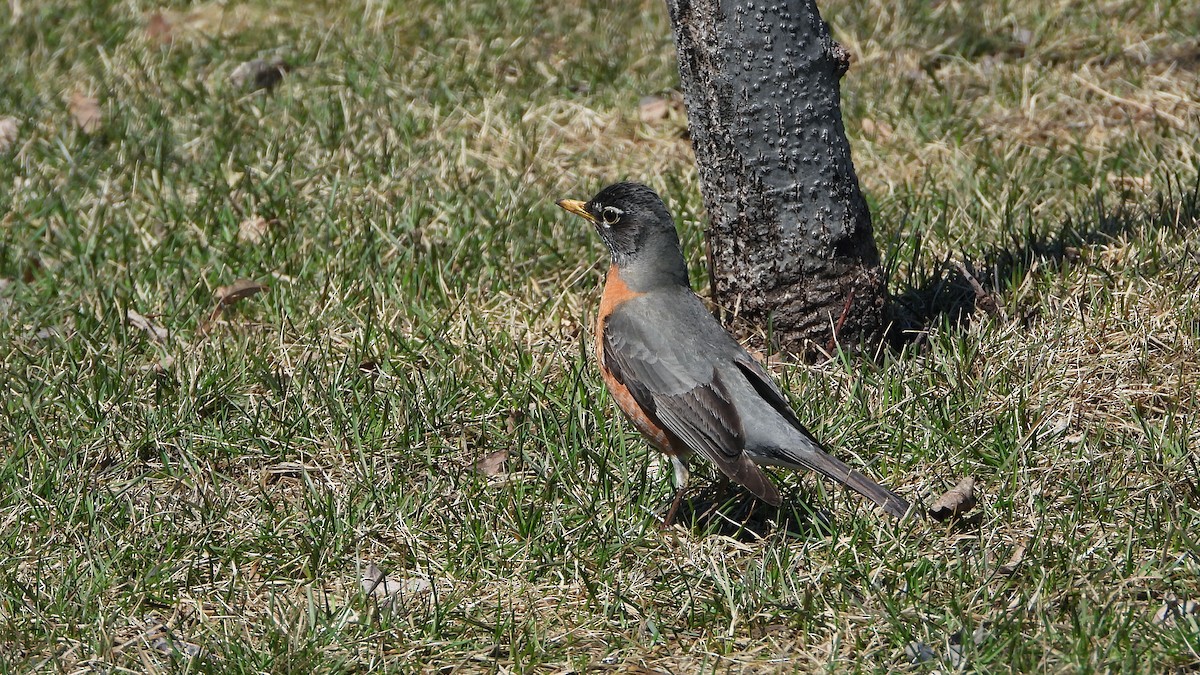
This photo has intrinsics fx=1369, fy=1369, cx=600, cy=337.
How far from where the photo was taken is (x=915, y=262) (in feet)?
17.9

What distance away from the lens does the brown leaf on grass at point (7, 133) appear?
23.1ft

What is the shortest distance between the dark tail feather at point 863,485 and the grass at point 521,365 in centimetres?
12

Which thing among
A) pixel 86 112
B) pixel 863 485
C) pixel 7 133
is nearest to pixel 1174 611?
pixel 863 485

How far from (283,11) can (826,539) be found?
5.41 m

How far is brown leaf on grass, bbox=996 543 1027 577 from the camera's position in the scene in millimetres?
3954

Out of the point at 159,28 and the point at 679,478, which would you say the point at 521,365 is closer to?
the point at 679,478

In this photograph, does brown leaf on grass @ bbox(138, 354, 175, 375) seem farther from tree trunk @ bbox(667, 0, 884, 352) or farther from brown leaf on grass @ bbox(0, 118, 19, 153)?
brown leaf on grass @ bbox(0, 118, 19, 153)

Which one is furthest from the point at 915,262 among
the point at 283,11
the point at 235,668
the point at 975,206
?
the point at 283,11

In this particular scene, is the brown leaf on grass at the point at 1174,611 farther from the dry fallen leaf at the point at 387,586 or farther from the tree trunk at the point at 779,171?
the dry fallen leaf at the point at 387,586

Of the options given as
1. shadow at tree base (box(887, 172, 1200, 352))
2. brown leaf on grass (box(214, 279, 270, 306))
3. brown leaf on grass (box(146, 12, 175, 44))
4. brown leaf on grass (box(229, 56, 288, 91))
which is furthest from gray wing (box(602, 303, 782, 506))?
brown leaf on grass (box(146, 12, 175, 44))

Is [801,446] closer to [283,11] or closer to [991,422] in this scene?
[991,422]

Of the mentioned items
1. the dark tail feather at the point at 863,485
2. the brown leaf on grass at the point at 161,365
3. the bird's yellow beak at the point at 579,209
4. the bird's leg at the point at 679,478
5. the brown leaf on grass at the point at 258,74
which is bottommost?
the bird's leg at the point at 679,478

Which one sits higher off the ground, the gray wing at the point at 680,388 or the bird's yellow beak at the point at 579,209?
the bird's yellow beak at the point at 579,209

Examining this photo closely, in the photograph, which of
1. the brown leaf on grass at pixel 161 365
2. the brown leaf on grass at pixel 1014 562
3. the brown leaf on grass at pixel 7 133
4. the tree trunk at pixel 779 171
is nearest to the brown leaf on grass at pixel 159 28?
the brown leaf on grass at pixel 7 133
